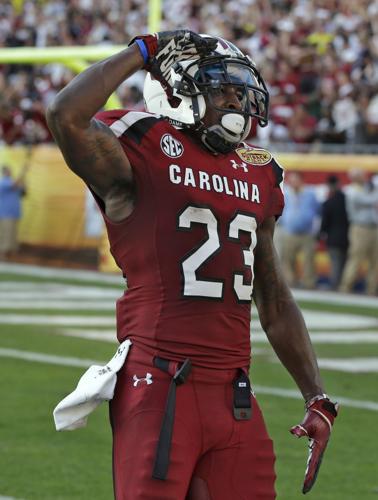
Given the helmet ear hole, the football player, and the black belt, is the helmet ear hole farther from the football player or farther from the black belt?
the black belt

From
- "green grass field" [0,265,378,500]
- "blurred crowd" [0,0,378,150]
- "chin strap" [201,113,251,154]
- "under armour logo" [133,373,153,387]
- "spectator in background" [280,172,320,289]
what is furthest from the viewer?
"blurred crowd" [0,0,378,150]

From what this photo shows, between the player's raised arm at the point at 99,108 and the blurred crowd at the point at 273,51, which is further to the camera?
the blurred crowd at the point at 273,51

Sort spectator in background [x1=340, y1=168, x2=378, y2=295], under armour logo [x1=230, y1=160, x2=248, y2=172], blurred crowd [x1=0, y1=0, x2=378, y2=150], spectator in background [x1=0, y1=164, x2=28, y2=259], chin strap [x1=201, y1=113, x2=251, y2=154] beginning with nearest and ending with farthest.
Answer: chin strap [x1=201, y1=113, x2=251, y2=154]
under armour logo [x1=230, y1=160, x2=248, y2=172]
spectator in background [x1=340, y1=168, x2=378, y2=295]
blurred crowd [x1=0, y1=0, x2=378, y2=150]
spectator in background [x1=0, y1=164, x2=28, y2=259]

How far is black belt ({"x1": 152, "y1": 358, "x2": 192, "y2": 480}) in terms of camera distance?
3.49m

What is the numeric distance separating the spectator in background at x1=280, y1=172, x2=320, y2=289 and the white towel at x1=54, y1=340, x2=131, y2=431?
1366 centimetres

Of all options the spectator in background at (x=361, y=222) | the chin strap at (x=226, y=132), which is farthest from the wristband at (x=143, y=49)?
the spectator in background at (x=361, y=222)

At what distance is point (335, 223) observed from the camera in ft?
56.0

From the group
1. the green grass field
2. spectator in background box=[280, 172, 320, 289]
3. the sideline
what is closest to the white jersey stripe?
the green grass field

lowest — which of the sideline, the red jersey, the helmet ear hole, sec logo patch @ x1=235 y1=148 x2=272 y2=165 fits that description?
the sideline

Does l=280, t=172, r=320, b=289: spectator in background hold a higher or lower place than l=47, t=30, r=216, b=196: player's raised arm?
lower

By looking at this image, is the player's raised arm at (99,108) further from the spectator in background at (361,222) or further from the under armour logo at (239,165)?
the spectator in background at (361,222)

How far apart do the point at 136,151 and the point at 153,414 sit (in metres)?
0.74

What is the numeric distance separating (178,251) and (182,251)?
12mm

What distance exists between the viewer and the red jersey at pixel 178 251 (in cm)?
368
